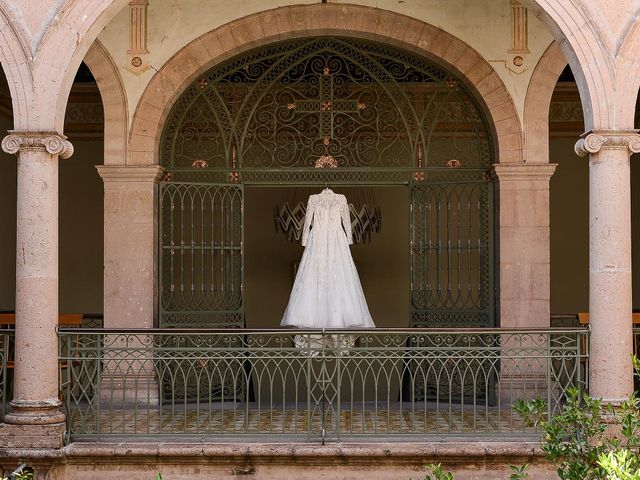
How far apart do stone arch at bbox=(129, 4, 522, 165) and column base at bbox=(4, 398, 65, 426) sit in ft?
10.3

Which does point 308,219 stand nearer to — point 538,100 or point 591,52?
point 538,100

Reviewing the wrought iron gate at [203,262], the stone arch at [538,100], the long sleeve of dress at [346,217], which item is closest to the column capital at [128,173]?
the wrought iron gate at [203,262]

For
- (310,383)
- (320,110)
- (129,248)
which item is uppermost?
(320,110)

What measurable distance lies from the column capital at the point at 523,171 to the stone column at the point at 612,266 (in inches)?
83.7

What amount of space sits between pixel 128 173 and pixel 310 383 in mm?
3152

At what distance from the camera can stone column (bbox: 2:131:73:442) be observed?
8.41m

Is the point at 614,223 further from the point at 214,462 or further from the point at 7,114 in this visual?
the point at 7,114

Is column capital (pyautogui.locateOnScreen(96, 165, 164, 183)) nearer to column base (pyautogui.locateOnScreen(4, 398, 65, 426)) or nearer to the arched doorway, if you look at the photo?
the arched doorway

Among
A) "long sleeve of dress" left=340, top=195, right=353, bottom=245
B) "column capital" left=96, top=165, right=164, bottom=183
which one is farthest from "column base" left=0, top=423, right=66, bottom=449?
"long sleeve of dress" left=340, top=195, right=353, bottom=245

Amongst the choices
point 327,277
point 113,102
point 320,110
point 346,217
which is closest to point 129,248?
point 113,102

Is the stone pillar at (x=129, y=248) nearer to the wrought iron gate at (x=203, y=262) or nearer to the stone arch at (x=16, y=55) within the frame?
the wrought iron gate at (x=203, y=262)

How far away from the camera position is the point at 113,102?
10.7m

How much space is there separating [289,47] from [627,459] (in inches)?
277

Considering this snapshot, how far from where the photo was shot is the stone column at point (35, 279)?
8.41 meters
